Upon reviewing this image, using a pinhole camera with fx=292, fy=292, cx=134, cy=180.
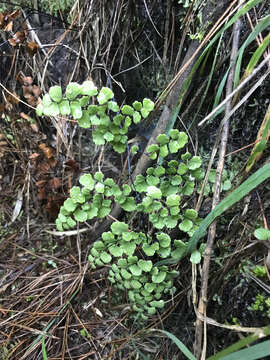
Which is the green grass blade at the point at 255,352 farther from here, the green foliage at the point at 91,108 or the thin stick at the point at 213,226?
the green foliage at the point at 91,108

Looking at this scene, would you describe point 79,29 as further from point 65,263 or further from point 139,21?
point 65,263

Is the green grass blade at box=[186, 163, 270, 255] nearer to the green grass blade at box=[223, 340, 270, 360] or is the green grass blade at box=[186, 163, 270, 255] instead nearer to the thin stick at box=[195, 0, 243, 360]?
the thin stick at box=[195, 0, 243, 360]

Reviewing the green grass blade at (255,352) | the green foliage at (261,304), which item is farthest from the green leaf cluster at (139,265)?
the green grass blade at (255,352)

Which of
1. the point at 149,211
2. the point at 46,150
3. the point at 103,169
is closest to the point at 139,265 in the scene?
the point at 149,211

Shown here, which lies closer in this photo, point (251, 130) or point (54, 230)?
point (251, 130)

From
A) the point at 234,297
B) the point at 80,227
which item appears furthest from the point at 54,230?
the point at 234,297
